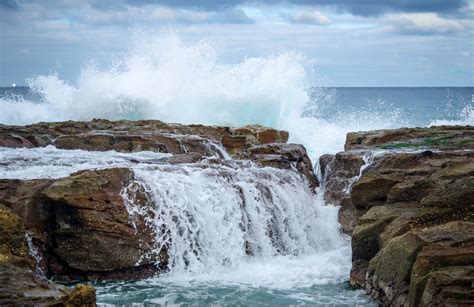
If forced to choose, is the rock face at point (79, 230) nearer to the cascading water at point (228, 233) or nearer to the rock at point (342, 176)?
the cascading water at point (228, 233)

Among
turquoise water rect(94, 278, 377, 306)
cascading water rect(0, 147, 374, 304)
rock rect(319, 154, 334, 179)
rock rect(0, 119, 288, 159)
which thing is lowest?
turquoise water rect(94, 278, 377, 306)

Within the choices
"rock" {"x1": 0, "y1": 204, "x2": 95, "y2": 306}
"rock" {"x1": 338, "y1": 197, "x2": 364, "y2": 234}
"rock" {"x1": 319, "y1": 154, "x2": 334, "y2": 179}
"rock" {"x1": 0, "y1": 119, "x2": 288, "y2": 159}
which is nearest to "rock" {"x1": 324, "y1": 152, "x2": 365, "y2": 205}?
"rock" {"x1": 338, "y1": 197, "x2": 364, "y2": 234}

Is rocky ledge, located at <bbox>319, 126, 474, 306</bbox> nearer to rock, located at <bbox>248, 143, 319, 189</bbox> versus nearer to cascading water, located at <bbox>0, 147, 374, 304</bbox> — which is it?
rock, located at <bbox>248, 143, 319, 189</bbox>

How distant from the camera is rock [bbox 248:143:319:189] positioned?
13812mm

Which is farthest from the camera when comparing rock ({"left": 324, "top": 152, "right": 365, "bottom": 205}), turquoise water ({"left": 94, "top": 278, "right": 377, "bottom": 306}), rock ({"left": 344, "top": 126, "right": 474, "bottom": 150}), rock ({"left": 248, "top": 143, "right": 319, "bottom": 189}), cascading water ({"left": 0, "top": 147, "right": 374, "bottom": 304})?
rock ({"left": 344, "top": 126, "right": 474, "bottom": 150})

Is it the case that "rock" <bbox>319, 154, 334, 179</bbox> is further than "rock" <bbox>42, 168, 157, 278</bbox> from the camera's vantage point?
Yes

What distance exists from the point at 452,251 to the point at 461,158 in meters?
4.65

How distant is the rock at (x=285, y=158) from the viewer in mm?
13812

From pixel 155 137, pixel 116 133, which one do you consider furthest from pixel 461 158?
pixel 116 133

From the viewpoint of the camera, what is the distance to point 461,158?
1157 cm

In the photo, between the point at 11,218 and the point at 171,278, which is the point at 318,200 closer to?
the point at 171,278

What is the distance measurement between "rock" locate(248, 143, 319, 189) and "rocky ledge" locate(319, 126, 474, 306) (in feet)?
1.65

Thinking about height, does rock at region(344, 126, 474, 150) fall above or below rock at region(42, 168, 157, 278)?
above

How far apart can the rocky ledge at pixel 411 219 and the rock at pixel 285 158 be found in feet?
1.65
